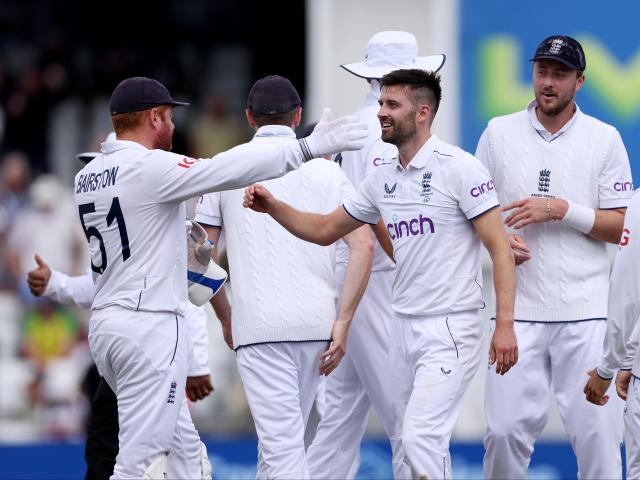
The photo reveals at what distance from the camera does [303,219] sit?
22.4ft

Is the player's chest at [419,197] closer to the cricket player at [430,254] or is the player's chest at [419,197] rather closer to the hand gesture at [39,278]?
the cricket player at [430,254]

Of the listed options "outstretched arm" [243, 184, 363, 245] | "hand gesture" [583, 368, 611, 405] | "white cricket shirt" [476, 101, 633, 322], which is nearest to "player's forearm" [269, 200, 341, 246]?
"outstretched arm" [243, 184, 363, 245]

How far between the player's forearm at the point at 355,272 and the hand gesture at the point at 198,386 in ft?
3.09

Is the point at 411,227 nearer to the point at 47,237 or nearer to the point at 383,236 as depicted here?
the point at 383,236

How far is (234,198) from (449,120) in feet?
19.6

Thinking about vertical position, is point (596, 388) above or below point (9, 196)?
above

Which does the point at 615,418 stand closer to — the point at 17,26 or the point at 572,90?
the point at 572,90

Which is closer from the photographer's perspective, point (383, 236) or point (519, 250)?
point (519, 250)

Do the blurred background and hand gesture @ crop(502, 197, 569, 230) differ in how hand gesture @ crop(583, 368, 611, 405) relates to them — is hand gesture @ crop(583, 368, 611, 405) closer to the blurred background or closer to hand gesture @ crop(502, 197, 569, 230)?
hand gesture @ crop(502, 197, 569, 230)

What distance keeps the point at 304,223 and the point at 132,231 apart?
2.89 ft

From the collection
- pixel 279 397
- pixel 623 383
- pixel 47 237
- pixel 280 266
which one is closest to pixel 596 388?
pixel 623 383

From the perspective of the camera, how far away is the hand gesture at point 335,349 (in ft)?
23.0

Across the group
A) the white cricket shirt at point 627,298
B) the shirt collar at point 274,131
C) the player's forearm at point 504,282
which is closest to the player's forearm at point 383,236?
the shirt collar at point 274,131

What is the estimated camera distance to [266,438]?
692 cm
